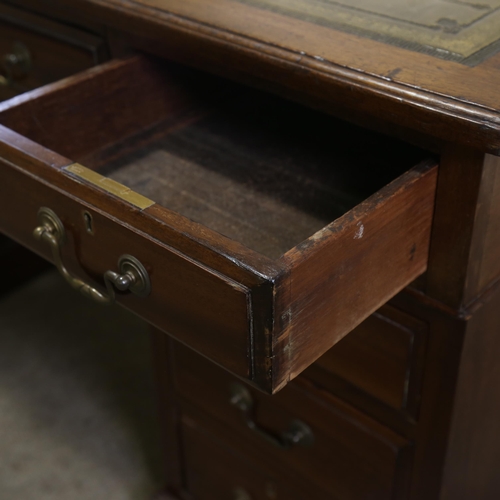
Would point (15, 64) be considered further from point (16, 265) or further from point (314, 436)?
point (16, 265)

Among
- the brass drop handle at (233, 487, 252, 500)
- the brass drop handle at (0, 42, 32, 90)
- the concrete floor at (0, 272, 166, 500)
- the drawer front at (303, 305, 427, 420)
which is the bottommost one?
the concrete floor at (0, 272, 166, 500)

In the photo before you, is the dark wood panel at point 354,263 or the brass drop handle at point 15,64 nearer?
the dark wood panel at point 354,263

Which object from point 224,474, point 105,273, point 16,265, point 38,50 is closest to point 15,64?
point 38,50

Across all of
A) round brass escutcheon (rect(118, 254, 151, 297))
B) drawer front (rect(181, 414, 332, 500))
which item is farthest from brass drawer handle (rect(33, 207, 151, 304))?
drawer front (rect(181, 414, 332, 500))

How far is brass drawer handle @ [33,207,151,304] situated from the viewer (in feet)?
1.74

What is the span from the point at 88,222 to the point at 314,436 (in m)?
0.42

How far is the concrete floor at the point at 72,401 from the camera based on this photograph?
1.19 metres

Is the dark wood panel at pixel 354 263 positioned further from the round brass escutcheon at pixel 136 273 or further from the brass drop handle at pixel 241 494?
the brass drop handle at pixel 241 494

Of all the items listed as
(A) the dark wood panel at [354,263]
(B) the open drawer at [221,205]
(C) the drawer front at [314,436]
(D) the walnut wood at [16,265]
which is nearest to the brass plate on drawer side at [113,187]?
(B) the open drawer at [221,205]

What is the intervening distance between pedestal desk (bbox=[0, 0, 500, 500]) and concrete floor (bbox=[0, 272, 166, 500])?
→ 33cm

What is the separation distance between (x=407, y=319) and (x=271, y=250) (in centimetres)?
15

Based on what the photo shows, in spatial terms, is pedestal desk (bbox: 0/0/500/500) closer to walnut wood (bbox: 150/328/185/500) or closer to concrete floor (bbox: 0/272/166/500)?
walnut wood (bbox: 150/328/185/500)

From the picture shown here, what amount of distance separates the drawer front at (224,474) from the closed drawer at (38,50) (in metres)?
0.48

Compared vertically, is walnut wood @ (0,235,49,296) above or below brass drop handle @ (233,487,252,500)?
below
